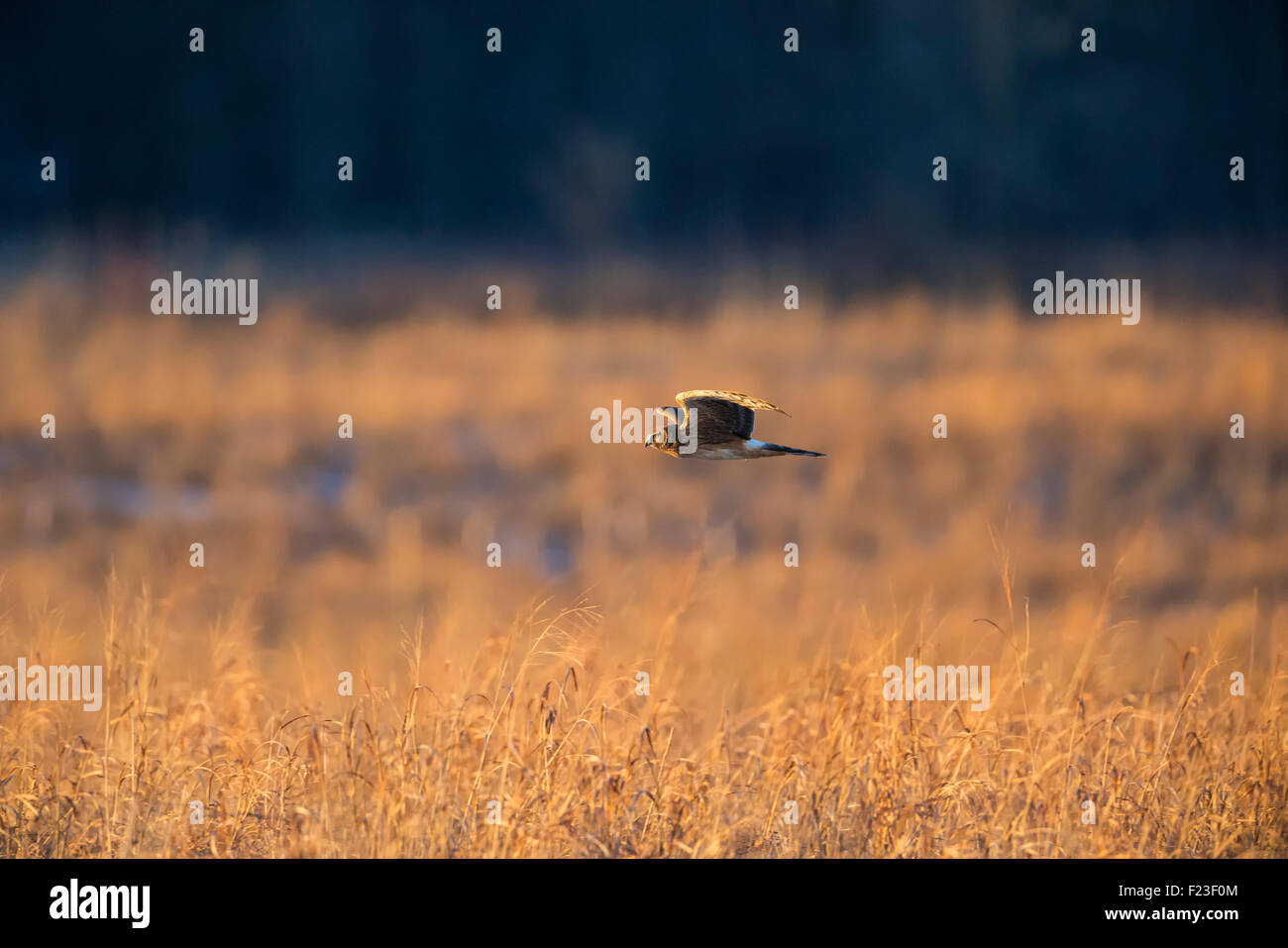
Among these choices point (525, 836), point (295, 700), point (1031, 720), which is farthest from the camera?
point (295, 700)

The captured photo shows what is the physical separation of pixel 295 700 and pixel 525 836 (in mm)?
1591

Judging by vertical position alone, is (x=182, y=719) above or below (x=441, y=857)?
above

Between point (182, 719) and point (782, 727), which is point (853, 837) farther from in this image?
point (182, 719)

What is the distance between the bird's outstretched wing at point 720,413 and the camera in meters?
5.18

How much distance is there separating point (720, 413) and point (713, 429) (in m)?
0.09

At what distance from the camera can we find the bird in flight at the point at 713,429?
5.19 metres

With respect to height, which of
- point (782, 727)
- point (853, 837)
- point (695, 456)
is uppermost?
point (695, 456)

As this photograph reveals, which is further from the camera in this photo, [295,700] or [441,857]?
[295,700]

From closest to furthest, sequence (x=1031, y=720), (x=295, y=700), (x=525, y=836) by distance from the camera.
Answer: (x=525, y=836)
(x=1031, y=720)
(x=295, y=700)

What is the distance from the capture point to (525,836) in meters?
4.96

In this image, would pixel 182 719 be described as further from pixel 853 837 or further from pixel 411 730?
pixel 853 837

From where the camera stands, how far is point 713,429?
5.35m

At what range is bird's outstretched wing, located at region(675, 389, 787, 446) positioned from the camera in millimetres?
5184

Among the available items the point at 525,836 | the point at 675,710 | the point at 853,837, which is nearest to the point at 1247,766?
the point at 853,837
